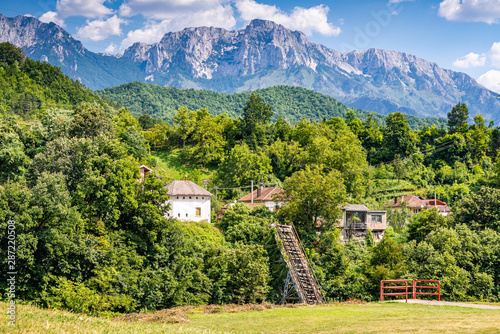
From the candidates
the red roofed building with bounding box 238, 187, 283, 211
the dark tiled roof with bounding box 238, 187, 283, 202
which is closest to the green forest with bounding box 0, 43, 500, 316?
the dark tiled roof with bounding box 238, 187, 283, 202

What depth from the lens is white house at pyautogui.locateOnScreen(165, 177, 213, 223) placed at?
46.6 meters

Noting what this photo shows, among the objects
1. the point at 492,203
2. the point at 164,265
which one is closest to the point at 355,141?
the point at 492,203

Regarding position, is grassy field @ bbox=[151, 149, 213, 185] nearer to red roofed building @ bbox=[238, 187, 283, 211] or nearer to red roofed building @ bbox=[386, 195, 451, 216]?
red roofed building @ bbox=[238, 187, 283, 211]

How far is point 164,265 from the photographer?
110 feet

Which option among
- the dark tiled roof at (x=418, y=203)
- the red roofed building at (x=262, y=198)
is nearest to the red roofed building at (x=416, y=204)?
the dark tiled roof at (x=418, y=203)

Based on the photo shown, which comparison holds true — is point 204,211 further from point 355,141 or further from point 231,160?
point 355,141

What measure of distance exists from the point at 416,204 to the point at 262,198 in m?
21.4

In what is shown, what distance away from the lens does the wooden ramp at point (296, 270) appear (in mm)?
32775

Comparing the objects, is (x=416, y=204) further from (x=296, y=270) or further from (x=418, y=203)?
(x=296, y=270)

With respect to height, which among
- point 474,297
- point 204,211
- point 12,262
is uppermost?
point 204,211

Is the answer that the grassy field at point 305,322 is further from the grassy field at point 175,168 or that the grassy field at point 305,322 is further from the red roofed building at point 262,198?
the grassy field at point 175,168

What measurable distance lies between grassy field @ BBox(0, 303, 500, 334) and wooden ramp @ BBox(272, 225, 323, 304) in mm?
12388

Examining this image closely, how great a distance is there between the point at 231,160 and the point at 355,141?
65.5 feet

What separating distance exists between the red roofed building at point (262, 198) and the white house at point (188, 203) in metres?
5.59
